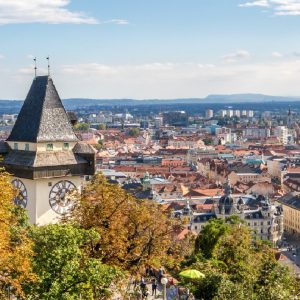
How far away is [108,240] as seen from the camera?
22.4 m

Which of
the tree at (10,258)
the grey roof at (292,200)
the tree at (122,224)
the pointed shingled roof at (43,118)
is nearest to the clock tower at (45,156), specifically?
the pointed shingled roof at (43,118)

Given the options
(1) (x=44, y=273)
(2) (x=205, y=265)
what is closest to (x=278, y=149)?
(2) (x=205, y=265)

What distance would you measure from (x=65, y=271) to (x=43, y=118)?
29.8ft

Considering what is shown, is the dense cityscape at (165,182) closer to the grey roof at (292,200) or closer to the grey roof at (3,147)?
the grey roof at (3,147)

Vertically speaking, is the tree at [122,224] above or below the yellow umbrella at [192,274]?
above

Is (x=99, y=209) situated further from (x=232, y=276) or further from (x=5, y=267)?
(x=5, y=267)

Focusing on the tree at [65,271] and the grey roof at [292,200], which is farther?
the grey roof at [292,200]

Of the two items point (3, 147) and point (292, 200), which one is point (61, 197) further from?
point (292, 200)

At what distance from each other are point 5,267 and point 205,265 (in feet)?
44.4

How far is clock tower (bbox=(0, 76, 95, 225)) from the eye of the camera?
80.5 feet

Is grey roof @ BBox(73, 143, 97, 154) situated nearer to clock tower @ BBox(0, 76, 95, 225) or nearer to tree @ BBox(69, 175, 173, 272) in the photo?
clock tower @ BBox(0, 76, 95, 225)

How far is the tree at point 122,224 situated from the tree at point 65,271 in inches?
159

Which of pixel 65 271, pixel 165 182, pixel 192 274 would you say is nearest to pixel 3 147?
pixel 192 274

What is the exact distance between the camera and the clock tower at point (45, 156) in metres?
24.5
